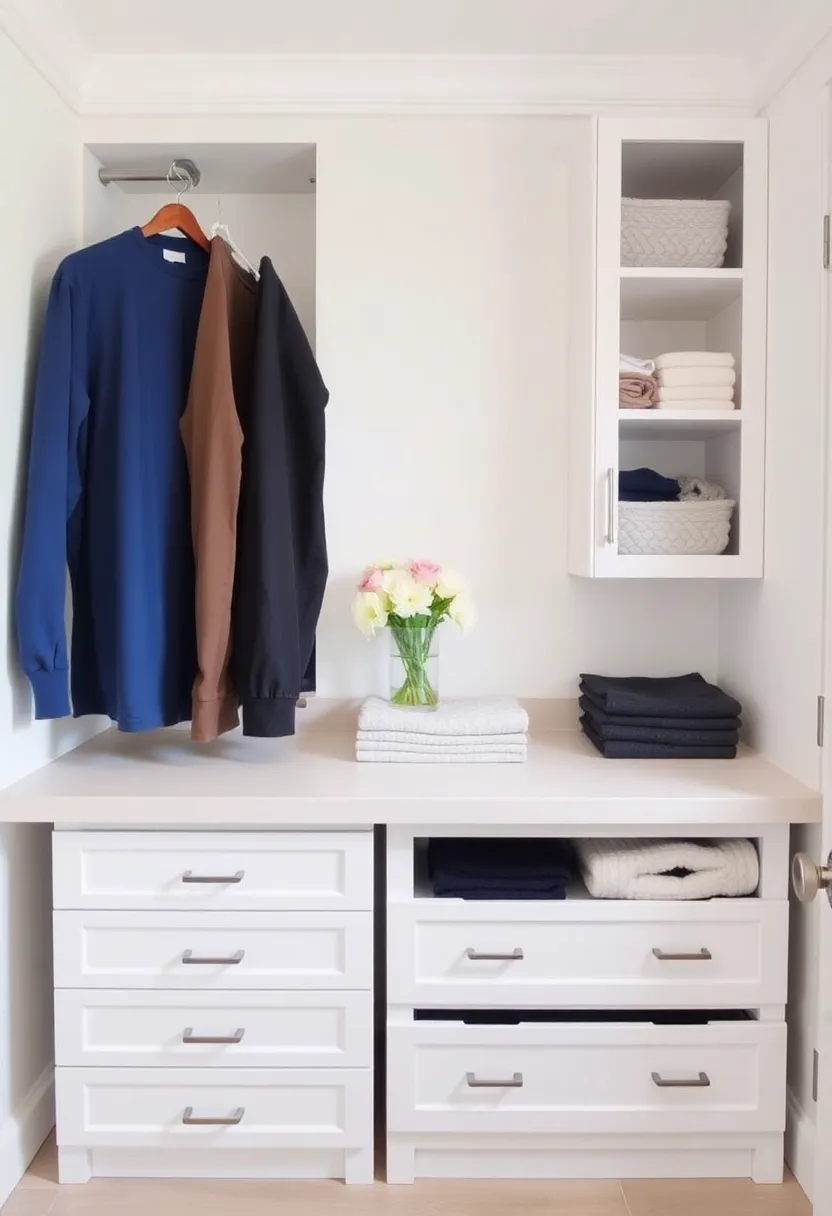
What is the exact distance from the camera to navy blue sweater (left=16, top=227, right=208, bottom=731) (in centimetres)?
177

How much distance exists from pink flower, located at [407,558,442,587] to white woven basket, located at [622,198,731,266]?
0.82 m

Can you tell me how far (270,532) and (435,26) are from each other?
3.74 ft

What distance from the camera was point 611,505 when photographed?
1.97 meters

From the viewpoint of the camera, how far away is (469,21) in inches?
75.5

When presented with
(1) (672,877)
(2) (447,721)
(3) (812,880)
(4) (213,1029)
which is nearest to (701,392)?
(2) (447,721)

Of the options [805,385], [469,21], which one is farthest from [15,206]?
[805,385]

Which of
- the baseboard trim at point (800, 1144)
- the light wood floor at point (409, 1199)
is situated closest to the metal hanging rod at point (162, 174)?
the light wood floor at point (409, 1199)

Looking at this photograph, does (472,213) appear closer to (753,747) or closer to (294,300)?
(294,300)

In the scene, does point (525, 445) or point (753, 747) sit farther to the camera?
point (525, 445)

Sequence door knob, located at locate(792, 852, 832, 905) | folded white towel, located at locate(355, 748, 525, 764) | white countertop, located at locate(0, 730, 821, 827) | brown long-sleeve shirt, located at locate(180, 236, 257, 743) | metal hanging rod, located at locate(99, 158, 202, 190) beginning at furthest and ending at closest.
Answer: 1. metal hanging rod, located at locate(99, 158, 202, 190)
2. folded white towel, located at locate(355, 748, 525, 764)
3. brown long-sleeve shirt, located at locate(180, 236, 257, 743)
4. white countertop, located at locate(0, 730, 821, 827)
5. door knob, located at locate(792, 852, 832, 905)

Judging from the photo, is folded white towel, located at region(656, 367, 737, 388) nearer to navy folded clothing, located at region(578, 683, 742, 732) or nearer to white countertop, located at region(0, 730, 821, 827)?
navy folded clothing, located at region(578, 683, 742, 732)

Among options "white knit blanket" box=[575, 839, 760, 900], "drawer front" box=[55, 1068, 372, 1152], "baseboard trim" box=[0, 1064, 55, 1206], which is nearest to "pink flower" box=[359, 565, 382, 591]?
"white knit blanket" box=[575, 839, 760, 900]

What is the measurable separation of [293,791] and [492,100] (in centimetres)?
164

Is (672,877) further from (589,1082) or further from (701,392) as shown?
(701,392)
